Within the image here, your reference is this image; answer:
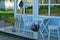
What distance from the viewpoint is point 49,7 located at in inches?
369

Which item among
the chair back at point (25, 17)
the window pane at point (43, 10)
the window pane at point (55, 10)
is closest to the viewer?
the window pane at point (55, 10)

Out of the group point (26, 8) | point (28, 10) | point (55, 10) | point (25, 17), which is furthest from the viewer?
point (26, 8)

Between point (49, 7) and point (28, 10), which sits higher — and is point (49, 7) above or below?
above

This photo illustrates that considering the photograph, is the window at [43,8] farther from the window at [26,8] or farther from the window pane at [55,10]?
the window at [26,8]

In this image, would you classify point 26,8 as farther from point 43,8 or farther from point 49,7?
point 49,7

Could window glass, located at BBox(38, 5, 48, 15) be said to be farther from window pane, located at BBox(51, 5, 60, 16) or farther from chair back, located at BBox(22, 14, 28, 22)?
chair back, located at BBox(22, 14, 28, 22)

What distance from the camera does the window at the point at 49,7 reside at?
30.2ft

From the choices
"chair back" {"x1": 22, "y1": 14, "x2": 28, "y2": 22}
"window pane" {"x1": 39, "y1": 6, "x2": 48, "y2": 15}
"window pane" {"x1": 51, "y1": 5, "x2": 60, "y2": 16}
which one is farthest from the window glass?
"chair back" {"x1": 22, "y1": 14, "x2": 28, "y2": 22}

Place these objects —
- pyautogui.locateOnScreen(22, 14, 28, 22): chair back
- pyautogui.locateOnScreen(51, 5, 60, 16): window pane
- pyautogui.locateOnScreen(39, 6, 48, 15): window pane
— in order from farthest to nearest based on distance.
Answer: pyautogui.locateOnScreen(22, 14, 28, 22): chair back → pyautogui.locateOnScreen(39, 6, 48, 15): window pane → pyautogui.locateOnScreen(51, 5, 60, 16): window pane

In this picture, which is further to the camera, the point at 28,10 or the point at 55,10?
the point at 28,10

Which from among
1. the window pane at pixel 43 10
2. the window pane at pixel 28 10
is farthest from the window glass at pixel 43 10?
the window pane at pixel 28 10

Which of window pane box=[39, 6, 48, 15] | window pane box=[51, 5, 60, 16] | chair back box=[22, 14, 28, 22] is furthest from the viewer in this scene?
chair back box=[22, 14, 28, 22]

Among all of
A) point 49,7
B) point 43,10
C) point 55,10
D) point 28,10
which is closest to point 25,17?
point 28,10

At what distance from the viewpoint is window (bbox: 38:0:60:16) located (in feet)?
30.2
